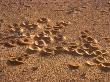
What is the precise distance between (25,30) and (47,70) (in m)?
0.79

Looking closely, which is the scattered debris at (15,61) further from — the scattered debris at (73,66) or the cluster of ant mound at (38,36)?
the scattered debris at (73,66)

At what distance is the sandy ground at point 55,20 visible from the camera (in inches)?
117

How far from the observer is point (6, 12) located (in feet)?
13.2

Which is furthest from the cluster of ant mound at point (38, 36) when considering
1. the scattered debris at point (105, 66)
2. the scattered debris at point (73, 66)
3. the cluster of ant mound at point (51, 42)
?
the scattered debris at point (105, 66)

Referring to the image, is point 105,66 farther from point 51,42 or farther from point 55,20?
point 55,20

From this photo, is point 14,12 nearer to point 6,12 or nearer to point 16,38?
point 6,12

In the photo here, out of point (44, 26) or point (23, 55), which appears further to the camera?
point (44, 26)

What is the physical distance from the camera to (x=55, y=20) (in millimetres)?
3918

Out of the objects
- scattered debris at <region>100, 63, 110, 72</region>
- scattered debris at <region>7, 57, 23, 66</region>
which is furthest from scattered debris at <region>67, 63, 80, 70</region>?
scattered debris at <region>7, 57, 23, 66</region>

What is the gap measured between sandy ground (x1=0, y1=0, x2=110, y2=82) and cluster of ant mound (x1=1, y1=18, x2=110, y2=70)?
65 mm

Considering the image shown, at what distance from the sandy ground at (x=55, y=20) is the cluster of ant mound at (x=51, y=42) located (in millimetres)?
65

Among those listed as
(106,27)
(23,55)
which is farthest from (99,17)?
(23,55)

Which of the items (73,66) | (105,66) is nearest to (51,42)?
(73,66)

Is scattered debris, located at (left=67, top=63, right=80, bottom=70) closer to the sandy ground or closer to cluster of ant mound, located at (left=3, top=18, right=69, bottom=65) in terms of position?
the sandy ground
